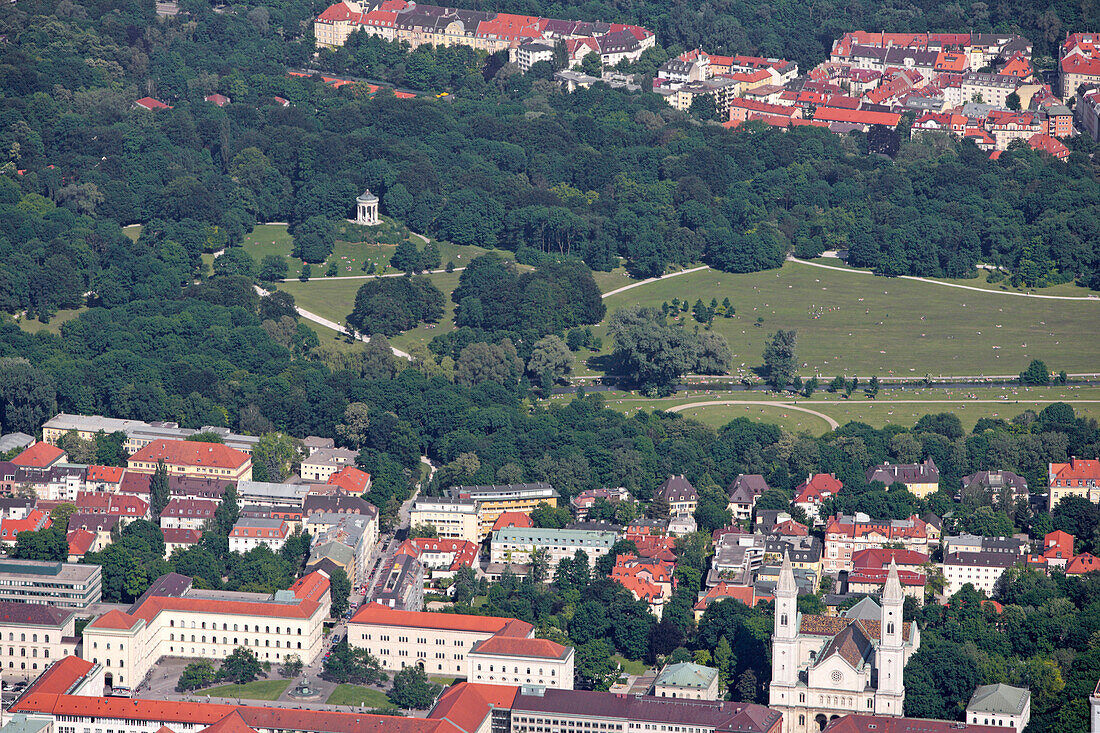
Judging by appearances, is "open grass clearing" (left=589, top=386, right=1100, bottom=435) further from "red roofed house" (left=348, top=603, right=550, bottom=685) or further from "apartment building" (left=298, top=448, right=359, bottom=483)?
"red roofed house" (left=348, top=603, right=550, bottom=685)

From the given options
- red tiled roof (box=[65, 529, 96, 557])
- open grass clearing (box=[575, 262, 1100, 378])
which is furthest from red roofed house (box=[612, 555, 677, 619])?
open grass clearing (box=[575, 262, 1100, 378])

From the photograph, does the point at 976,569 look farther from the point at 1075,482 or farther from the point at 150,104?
the point at 150,104

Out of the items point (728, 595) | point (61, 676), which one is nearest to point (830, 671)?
point (728, 595)

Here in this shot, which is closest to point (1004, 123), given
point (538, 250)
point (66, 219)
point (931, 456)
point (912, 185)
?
point (912, 185)

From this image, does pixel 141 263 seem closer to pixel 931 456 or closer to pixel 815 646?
pixel 931 456

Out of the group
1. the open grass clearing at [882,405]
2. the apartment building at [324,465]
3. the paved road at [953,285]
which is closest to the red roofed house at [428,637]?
the apartment building at [324,465]
